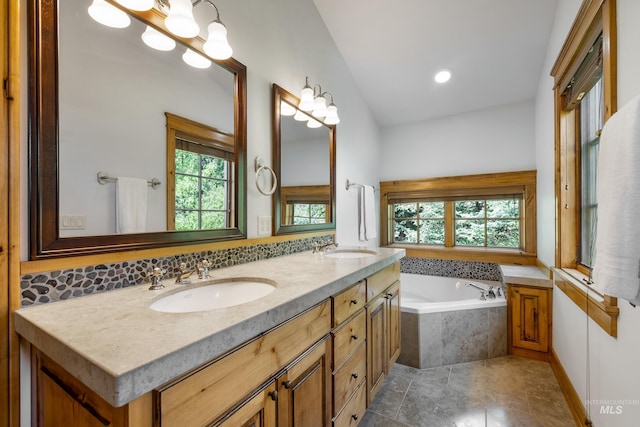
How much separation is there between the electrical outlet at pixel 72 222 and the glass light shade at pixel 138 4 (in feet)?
2.51

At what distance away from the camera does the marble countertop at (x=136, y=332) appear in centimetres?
48

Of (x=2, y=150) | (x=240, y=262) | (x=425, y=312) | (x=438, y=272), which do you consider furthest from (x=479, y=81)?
(x=2, y=150)

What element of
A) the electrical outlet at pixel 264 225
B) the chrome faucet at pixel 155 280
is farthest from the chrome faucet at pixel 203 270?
the electrical outlet at pixel 264 225

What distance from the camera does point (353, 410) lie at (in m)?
1.37

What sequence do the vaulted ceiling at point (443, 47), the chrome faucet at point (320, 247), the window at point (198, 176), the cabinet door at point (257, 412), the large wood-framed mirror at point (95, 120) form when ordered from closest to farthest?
the cabinet door at point (257, 412), the large wood-framed mirror at point (95, 120), the window at point (198, 176), the chrome faucet at point (320, 247), the vaulted ceiling at point (443, 47)

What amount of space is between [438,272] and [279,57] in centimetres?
278

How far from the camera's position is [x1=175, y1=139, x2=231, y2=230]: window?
3.92 ft

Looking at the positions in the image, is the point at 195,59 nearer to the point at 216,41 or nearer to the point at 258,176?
the point at 216,41

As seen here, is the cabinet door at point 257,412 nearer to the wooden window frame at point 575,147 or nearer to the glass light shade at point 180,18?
the glass light shade at point 180,18

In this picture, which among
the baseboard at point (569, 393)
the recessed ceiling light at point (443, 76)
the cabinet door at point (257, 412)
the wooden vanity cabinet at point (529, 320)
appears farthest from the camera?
the recessed ceiling light at point (443, 76)

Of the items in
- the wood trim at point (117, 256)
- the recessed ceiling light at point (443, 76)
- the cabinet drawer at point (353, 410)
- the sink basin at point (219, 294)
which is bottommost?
the cabinet drawer at point (353, 410)

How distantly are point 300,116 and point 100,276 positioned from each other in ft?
5.10

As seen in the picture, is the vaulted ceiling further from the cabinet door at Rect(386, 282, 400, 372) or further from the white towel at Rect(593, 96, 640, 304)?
the cabinet door at Rect(386, 282, 400, 372)

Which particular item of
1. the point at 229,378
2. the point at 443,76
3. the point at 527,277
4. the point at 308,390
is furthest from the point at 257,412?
the point at 443,76
